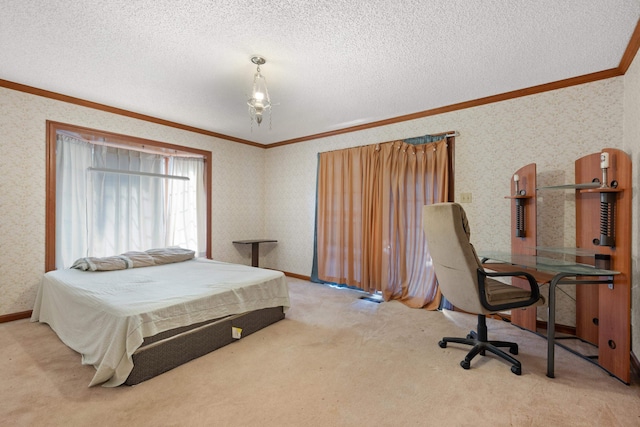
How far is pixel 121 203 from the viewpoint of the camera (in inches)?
155

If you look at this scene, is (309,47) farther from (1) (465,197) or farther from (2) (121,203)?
(2) (121,203)

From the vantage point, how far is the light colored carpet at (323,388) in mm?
1640

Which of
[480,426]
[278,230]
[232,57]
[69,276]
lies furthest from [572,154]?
[69,276]

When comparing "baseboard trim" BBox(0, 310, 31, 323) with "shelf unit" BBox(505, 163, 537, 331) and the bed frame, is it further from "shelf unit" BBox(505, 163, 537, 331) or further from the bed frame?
"shelf unit" BBox(505, 163, 537, 331)

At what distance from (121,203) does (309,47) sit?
329 centimetres

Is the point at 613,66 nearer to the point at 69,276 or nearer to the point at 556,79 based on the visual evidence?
the point at 556,79

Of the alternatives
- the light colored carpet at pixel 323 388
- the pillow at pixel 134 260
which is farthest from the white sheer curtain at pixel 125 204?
the light colored carpet at pixel 323 388

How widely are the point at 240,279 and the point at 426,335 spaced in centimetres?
186

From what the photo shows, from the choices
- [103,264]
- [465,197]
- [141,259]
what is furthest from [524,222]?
[103,264]

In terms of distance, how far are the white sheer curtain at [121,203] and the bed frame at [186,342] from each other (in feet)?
7.44

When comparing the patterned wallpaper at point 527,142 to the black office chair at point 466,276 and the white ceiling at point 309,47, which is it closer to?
the white ceiling at point 309,47

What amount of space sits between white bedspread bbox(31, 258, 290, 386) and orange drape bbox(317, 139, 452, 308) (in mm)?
1468

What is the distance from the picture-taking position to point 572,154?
2.77 meters

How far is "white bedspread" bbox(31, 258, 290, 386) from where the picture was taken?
1919mm
